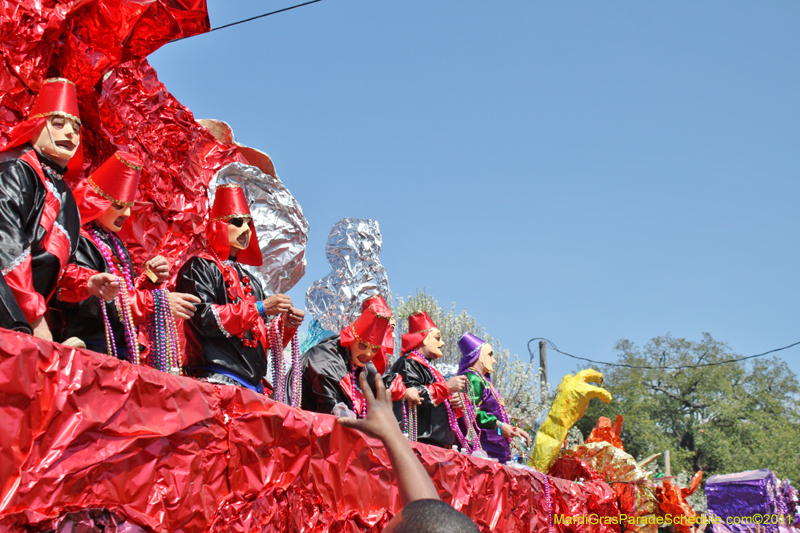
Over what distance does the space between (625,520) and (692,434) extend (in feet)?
55.4

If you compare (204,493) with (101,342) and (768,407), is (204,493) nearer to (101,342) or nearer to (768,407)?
(101,342)

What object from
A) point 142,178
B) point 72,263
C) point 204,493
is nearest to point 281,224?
point 142,178

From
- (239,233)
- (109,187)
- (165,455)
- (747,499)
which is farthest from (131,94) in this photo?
(747,499)

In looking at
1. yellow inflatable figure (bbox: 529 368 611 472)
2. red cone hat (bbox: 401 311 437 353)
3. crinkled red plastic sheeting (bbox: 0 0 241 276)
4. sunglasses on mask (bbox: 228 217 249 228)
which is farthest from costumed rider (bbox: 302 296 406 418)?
yellow inflatable figure (bbox: 529 368 611 472)

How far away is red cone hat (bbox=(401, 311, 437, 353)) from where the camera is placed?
5578 mm

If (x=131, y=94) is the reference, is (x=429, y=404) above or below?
below

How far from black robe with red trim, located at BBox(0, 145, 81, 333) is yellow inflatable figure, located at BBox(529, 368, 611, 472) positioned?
5.20m

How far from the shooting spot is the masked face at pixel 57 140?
272 centimetres

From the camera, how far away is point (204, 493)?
2.12 metres

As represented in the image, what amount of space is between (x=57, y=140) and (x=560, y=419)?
17.8 ft

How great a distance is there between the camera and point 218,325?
311 cm

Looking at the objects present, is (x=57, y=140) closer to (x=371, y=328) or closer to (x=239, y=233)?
(x=239, y=233)

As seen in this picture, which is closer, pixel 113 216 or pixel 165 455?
pixel 165 455

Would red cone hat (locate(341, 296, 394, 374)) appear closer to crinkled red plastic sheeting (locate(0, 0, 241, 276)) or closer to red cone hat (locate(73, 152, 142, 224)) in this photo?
crinkled red plastic sheeting (locate(0, 0, 241, 276))
